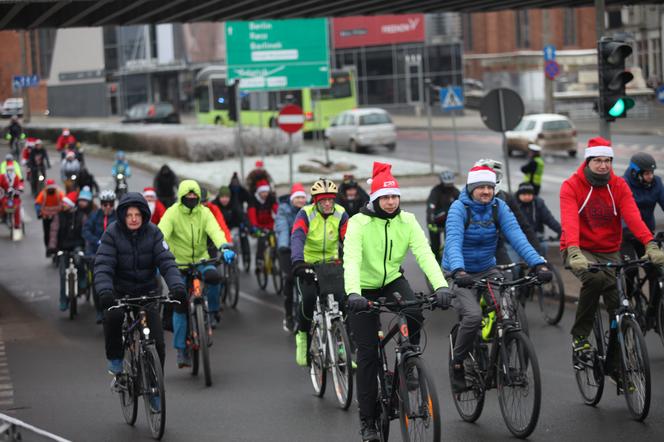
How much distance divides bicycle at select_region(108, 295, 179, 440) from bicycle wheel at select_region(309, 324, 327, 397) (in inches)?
60.8

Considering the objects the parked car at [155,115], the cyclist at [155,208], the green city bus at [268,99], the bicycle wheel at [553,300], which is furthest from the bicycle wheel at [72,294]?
the parked car at [155,115]

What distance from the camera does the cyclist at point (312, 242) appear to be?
11.1 metres

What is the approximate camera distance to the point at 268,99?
5700cm

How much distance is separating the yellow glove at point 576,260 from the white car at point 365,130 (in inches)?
1473

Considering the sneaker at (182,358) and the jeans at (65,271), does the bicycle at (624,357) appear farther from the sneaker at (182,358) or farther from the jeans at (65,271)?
the jeans at (65,271)

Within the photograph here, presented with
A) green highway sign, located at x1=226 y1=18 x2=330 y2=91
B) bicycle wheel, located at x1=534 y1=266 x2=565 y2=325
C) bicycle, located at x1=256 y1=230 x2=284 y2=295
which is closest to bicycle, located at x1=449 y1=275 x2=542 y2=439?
bicycle wheel, located at x1=534 y1=266 x2=565 y2=325

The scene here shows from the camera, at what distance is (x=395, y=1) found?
69.4 ft

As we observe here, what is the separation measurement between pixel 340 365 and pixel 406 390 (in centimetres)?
247

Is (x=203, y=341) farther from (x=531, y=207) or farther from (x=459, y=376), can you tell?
(x=531, y=207)

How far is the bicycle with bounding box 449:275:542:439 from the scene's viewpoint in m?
8.51

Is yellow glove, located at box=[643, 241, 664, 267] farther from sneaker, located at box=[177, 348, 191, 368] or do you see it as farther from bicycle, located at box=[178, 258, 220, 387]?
sneaker, located at box=[177, 348, 191, 368]

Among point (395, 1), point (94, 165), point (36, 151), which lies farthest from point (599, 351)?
point (94, 165)

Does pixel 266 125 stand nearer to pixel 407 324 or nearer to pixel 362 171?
pixel 362 171

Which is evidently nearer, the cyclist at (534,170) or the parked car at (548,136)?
the cyclist at (534,170)
